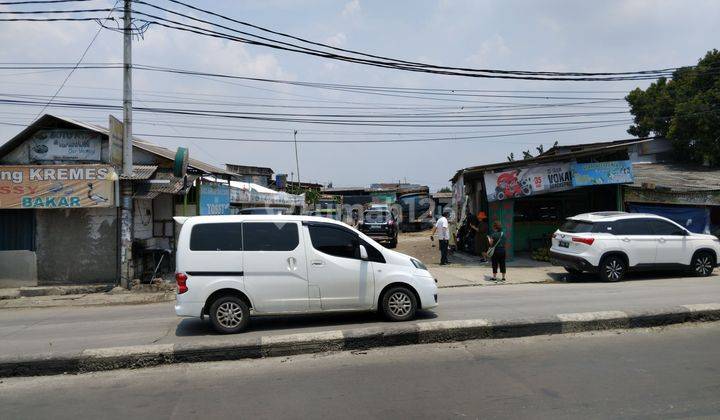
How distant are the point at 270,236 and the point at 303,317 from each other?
5.83 feet

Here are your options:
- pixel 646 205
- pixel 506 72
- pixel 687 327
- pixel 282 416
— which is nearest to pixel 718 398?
pixel 687 327

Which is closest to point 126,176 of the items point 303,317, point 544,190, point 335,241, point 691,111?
point 303,317

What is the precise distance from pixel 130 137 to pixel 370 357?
10474 mm

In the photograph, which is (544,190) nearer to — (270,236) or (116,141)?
(270,236)

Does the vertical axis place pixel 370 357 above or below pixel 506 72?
below

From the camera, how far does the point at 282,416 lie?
4.88 m

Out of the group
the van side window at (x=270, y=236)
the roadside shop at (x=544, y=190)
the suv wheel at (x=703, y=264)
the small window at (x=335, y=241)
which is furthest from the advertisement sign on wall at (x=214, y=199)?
the suv wheel at (x=703, y=264)

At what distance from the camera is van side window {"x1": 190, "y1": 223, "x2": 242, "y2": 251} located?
8281 millimetres

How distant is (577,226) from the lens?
14.4 meters

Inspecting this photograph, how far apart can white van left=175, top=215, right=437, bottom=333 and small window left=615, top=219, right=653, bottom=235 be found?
7855mm

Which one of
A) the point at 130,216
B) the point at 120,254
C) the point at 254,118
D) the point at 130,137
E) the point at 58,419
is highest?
the point at 254,118

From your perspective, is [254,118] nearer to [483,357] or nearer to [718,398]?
[483,357]

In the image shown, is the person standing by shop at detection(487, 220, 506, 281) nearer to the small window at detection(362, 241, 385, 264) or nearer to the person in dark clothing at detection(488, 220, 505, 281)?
the person in dark clothing at detection(488, 220, 505, 281)

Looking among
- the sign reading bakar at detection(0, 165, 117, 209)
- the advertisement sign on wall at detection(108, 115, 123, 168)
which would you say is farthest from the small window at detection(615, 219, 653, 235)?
the sign reading bakar at detection(0, 165, 117, 209)
